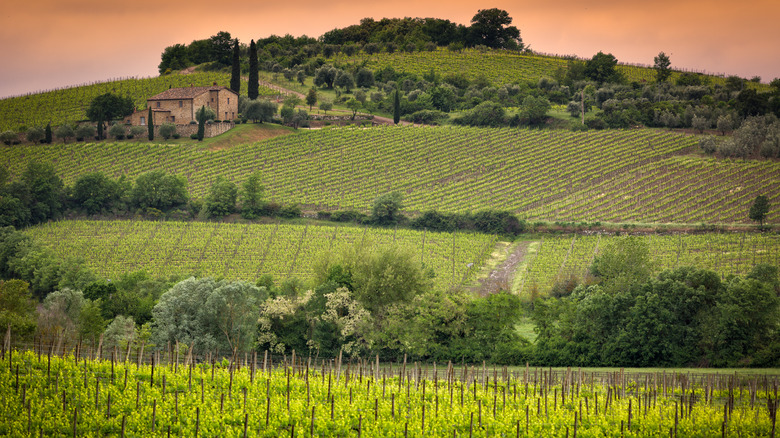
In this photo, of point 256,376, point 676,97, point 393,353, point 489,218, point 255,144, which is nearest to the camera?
point 256,376

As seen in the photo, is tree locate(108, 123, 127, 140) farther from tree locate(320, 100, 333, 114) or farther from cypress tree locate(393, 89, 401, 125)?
cypress tree locate(393, 89, 401, 125)

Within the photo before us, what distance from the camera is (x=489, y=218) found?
7756cm

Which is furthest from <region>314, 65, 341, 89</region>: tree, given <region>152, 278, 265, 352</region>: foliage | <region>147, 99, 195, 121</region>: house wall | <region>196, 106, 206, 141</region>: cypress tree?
<region>152, 278, 265, 352</region>: foliage

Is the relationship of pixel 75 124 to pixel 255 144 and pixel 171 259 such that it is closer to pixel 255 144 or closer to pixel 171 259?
pixel 255 144

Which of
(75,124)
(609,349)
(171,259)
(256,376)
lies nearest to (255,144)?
(75,124)

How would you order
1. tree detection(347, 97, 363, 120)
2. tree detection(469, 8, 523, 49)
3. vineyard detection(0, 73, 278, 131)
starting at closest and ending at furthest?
vineyard detection(0, 73, 278, 131), tree detection(347, 97, 363, 120), tree detection(469, 8, 523, 49)

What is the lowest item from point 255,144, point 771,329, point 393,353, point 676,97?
point 393,353

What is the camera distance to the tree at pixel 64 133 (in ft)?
338

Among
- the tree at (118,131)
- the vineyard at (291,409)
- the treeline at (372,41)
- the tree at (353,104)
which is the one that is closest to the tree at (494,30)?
the treeline at (372,41)

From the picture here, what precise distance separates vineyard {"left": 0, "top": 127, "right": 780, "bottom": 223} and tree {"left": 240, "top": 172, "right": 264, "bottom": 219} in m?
3.30

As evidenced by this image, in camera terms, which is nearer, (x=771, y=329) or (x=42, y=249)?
(x=771, y=329)

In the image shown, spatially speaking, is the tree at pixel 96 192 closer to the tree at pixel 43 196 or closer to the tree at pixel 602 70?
the tree at pixel 43 196

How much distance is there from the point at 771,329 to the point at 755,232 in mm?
27772

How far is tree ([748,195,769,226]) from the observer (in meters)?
72.1
